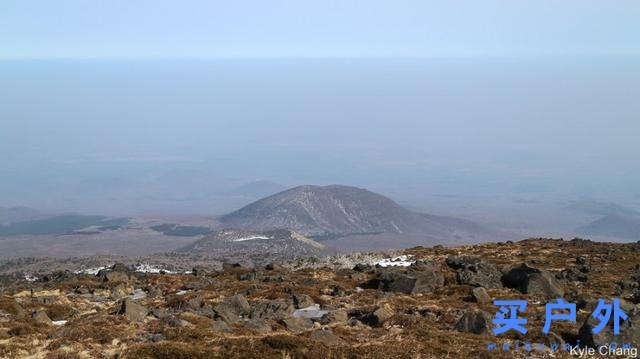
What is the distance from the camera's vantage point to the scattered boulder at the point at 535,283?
32312 millimetres

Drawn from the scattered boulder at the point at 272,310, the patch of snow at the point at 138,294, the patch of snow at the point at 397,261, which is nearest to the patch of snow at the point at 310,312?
the scattered boulder at the point at 272,310

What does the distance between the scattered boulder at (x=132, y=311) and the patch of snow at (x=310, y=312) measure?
19.7 ft

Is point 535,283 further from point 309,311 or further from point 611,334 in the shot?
point 309,311

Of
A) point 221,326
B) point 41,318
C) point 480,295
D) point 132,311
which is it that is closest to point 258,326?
Result: point 221,326

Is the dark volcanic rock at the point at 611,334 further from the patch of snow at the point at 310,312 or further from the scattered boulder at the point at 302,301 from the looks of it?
the scattered boulder at the point at 302,301

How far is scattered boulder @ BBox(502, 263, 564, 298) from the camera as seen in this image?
32312 millimetres

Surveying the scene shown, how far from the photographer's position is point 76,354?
73.5ft

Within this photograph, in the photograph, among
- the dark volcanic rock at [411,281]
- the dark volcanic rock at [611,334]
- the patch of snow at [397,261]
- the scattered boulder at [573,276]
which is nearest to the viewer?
the dark volcanic rock at [611,334]

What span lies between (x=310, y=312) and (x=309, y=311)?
0.68 ft

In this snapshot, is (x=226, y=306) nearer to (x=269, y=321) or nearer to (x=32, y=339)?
(x=269, y=321)

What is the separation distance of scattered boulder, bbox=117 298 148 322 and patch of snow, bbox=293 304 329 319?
6.01 meters

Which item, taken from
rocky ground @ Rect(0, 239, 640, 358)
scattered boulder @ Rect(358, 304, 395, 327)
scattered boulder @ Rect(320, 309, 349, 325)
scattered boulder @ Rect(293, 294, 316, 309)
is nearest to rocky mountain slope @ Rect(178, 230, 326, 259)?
rocky ground @ Rect(0, 239, 640, 358)

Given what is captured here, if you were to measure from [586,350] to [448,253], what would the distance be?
1154 inches

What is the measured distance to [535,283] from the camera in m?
32.8
